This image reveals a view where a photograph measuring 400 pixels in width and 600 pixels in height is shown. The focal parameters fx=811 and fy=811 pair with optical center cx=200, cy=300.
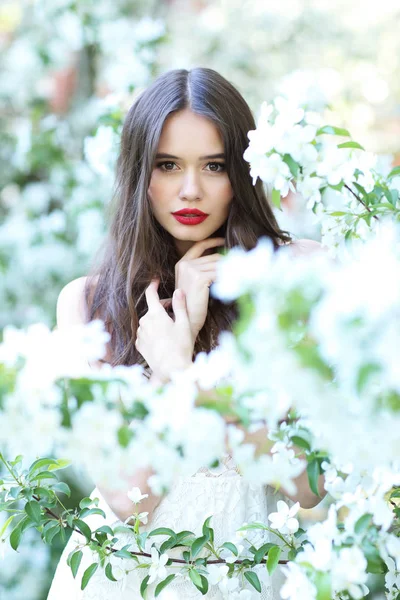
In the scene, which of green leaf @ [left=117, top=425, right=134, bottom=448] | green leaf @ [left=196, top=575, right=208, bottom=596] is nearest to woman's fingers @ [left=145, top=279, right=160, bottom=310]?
green leaf @ [left=196, top=575, right=208, bottom=596]

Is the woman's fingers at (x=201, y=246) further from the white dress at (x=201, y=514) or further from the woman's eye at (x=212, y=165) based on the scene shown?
the white dress at (x=201, y=514)

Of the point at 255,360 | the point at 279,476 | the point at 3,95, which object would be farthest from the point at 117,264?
the point at 3,95

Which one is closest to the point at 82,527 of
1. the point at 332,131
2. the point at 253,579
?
the point at 253,579

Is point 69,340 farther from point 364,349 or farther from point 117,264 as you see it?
point 117,264

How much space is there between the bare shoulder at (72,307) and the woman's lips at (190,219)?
0.32 meters

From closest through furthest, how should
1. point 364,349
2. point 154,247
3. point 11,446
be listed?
point 364,349, point 11,446, point 154,247

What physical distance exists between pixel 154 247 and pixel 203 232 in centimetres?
16

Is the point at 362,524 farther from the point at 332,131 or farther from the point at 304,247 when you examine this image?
the point at 304,247

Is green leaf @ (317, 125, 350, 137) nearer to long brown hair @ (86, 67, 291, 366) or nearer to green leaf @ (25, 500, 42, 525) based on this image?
long brown hair @ (86, 67, 291, 366)

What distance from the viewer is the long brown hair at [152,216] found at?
1.72m

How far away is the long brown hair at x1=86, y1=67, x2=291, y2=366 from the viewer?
172 cm

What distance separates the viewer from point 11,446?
2.56 ft

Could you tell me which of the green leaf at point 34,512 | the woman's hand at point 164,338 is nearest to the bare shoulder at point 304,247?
the woman's hand at point 164,338

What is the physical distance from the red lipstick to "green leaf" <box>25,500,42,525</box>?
731 mm
